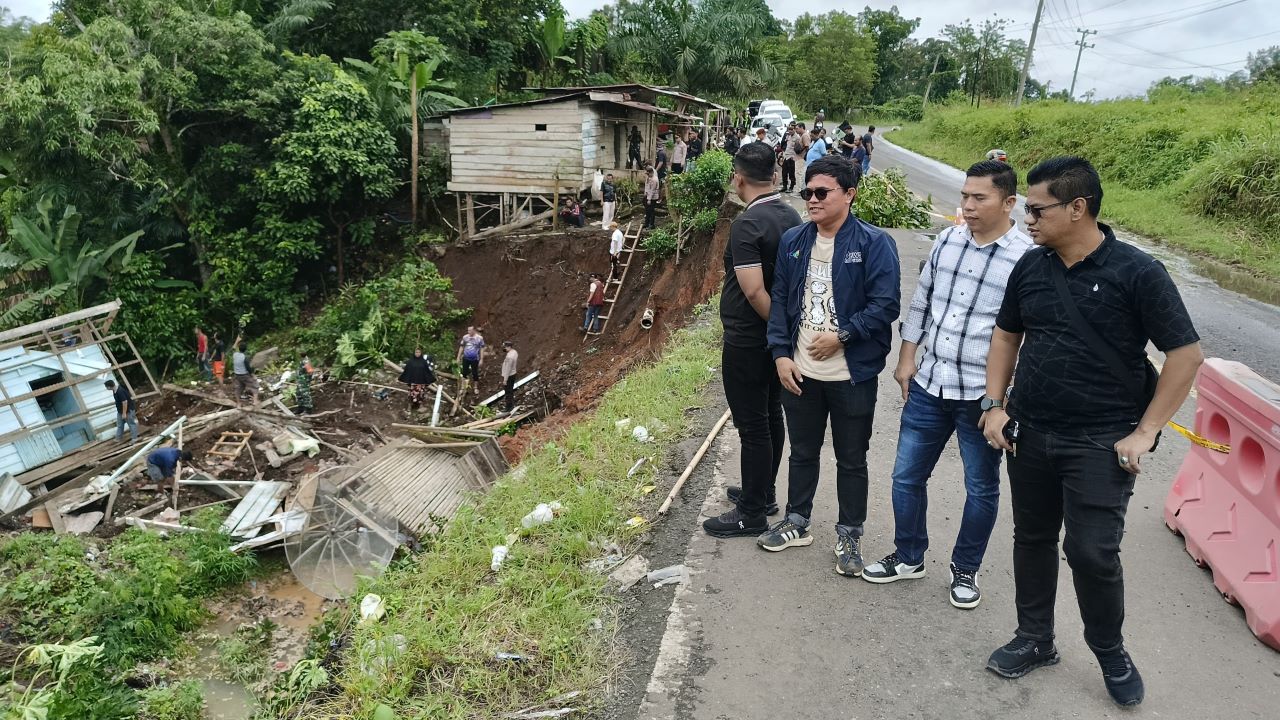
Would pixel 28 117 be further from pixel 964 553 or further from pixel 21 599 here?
pixel 964 553

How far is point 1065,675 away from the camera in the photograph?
9.86 ft

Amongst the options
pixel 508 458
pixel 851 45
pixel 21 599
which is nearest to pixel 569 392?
pixel 508 458

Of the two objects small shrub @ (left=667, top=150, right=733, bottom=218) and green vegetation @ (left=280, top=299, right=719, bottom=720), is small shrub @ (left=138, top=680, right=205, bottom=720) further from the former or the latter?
small shrub @ (left=667, top=150, right=733, bottom=218)

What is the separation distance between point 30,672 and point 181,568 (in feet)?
5.54

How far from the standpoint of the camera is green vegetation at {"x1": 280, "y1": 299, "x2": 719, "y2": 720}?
3.30m

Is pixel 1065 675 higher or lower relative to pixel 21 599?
higher

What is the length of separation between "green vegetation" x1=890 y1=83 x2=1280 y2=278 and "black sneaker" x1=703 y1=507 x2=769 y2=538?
12.4m

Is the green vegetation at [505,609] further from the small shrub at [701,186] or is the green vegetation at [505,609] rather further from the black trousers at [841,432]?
the small shrub at [701,186]

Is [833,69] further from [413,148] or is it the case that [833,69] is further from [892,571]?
[892,571]

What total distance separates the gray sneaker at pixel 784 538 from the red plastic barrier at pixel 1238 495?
198 centimetres

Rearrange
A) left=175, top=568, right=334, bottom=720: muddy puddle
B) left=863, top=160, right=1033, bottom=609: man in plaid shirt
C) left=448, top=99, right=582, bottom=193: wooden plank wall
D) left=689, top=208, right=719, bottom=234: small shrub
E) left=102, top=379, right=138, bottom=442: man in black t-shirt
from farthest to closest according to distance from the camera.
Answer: left=448, top=99, right=582, bottom=193: wooden plank wall < left=689, top=208, right=719, bottom=234: small shrub < left=102, top=379, right=138, bottom=442: man in black t-shirt < left=175, top=568, right=334, bottom=720: muddy puddle < left=863, top=160, right=1033, bottom=609: man in plaid shirt

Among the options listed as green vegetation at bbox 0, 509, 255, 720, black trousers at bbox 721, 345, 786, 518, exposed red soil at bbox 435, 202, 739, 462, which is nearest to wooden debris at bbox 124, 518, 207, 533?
green vegetation at bbox 0, 509, 255, 720

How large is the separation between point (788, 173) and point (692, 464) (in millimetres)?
13020

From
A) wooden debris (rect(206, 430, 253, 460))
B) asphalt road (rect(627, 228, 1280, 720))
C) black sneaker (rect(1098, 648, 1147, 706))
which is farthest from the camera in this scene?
wooden debris (rect(206, 430, 253, 460))
